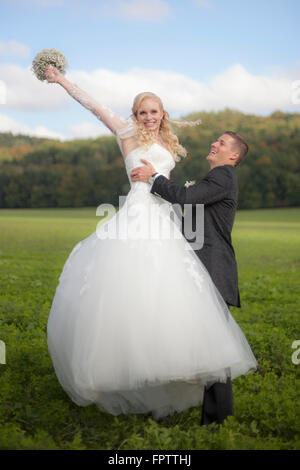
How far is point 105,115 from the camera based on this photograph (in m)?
4.80

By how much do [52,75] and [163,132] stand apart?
4.25 ft

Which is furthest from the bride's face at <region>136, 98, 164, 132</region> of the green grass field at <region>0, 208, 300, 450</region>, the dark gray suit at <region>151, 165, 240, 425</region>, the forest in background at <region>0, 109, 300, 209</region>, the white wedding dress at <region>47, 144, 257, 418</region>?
the forest in background at <region>0, 109, 300, 209</region>

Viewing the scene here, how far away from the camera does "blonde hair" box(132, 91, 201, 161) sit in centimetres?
455

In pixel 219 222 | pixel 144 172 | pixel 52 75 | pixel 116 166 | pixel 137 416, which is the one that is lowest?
pixel 137 416

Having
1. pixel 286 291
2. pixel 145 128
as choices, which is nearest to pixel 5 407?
pixel 145 128

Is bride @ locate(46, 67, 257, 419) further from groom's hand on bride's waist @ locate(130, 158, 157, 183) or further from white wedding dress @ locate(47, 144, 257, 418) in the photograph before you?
groom's hand on bride's waist @ locate(130, 158, 157, 183)

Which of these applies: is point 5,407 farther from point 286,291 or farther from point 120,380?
point 286,291

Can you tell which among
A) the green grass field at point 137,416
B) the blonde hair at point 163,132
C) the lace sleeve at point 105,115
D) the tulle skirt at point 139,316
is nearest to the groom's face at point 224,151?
the blonde hair at point 163,132

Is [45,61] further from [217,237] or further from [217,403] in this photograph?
[217,403]

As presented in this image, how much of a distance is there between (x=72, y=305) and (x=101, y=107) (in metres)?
1.97

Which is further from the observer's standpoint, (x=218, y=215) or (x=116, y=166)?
(x=116, y=166)

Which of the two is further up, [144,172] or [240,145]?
[240,145]

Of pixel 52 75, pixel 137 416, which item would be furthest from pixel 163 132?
pixel 137 416

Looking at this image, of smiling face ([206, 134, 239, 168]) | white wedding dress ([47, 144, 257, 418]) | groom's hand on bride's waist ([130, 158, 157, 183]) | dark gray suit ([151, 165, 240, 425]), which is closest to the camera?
white wedding dress ([47, 144, 257, 418])
